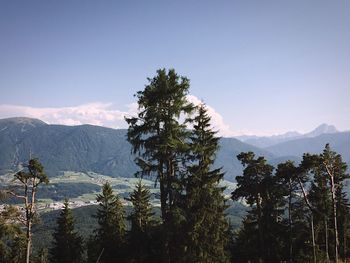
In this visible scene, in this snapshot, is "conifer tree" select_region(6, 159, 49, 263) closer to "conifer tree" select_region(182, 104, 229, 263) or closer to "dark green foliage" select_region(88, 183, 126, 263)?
"conifer tree" select_region(182, 104, 229, 263)

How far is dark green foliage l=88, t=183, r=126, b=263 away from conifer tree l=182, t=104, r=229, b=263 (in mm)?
14843

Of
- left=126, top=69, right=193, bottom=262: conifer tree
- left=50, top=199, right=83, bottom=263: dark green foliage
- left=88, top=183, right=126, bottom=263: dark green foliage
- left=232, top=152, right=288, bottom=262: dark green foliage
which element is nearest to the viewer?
left=126, top=69, right=193, bottom=262: conifer tree

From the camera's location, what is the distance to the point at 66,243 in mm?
48125

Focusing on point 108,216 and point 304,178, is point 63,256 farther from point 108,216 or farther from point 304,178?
point 304,178

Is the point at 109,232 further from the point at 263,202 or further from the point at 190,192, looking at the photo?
the point at 190,192

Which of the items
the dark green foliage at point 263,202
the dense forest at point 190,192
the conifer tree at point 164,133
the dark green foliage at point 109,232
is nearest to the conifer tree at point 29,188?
the dense forest at point 190,192

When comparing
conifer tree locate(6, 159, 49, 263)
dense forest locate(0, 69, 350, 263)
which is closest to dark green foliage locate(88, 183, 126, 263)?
dense forest locate(0, 69, 350, 263)

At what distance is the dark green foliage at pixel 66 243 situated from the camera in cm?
4747

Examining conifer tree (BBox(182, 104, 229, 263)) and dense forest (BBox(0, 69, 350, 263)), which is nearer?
dense forest (BBox(0, 69, 350, 263))

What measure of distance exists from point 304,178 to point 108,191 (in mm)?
25320

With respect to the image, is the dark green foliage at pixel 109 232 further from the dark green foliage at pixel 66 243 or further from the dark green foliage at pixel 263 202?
the dark green foliage at pixel 263 202

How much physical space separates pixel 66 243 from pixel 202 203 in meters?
29.1

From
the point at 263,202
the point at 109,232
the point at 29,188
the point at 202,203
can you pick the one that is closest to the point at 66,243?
the point at 109,232

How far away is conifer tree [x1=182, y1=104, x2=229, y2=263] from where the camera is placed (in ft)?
84.6
